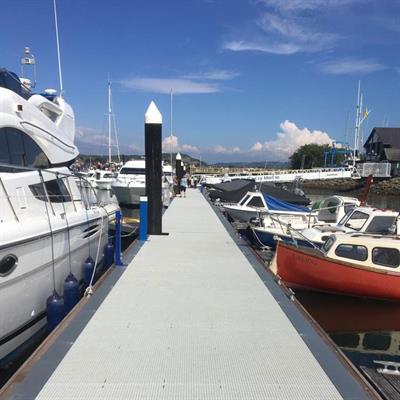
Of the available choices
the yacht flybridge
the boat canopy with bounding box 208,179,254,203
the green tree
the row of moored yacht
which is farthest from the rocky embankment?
the yacht flybridge

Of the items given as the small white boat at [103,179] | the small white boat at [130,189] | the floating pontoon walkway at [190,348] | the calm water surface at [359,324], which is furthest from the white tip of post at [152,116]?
the small white boat at [103,179]

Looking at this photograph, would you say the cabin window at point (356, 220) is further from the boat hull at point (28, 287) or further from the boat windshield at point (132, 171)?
the boat windshield at point (132, 171)

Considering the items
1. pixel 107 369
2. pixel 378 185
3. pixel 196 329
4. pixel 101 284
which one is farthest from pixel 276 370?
pixel 378 185

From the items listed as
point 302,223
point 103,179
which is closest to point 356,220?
point 302,223

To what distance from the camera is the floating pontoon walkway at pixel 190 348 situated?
3.23m

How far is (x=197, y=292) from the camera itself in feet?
19.0

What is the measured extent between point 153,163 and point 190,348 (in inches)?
281

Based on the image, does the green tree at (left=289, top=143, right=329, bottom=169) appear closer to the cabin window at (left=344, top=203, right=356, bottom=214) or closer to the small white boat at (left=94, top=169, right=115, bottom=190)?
the small white boat at (left=94, top=169, right=115, bottom=190)

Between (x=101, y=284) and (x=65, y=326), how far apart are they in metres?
1.67

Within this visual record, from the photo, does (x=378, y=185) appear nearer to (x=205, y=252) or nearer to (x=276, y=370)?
(x=205, y=252)

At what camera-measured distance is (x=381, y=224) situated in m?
11.0

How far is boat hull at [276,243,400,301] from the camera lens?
8703mm

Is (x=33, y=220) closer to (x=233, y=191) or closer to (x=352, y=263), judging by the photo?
(x=352, y=263)

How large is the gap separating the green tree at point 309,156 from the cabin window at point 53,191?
9053 centimetres
